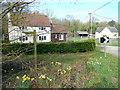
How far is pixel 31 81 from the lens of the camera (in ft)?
5.32

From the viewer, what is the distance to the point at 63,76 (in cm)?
196

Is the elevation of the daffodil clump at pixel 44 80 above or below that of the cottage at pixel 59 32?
below

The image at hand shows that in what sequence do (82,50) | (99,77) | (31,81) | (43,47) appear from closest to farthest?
(31,81), (99,77), (43,47), (82,50)

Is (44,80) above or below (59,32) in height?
below

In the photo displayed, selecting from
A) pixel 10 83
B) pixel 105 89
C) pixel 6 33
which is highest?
pixel 6 33

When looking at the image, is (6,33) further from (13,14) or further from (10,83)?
(10,83)

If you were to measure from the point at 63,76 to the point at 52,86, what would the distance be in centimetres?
40

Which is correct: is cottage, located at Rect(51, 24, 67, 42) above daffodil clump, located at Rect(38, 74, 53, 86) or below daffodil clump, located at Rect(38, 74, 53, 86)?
above

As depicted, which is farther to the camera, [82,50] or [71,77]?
[82,50]

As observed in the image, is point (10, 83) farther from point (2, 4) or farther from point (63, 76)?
point (2, 4)

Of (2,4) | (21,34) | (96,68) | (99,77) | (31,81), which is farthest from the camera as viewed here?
(96,68)

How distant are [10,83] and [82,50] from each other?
5.92 metres

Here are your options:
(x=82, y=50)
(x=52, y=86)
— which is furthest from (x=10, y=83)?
(x=82, y=50)

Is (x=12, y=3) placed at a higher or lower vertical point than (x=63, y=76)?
higher
